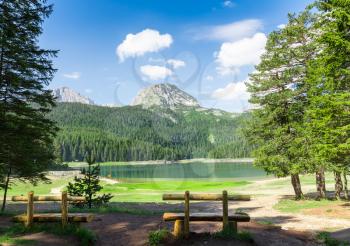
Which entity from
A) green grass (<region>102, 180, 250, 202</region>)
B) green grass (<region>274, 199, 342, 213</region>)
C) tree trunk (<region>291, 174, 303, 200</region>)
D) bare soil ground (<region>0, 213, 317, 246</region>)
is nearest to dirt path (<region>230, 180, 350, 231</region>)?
green grass (<region>274, 199, 342, 213</region>)

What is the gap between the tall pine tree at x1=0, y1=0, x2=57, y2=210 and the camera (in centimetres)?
1941

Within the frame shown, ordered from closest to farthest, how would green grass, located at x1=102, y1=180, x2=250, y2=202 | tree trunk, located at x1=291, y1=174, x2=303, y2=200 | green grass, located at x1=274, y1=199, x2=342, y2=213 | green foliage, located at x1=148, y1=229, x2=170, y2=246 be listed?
green foliage, located at x1=148, y1=229, x2=170, y2=246, green grass, located at x1=274, y1=199, x2=342, y2=213, tree trunk, located at x1=291, y1=174, x2=303, y2=200, green grass, located at x1=102, y1=180, x2=250, y2=202

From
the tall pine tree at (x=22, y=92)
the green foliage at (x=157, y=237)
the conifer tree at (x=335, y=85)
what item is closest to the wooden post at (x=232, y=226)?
the green foliage at (x=157, y=237)

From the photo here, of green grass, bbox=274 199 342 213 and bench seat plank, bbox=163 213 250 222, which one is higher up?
bench seat plank, bbox=163 213 250 222

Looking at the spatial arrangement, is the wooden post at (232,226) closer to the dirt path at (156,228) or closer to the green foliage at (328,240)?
the dirt path at (156,228)

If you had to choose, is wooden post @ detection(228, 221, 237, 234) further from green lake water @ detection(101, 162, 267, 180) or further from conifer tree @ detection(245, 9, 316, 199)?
green lake water @ detection(101, 162, 267, 180)

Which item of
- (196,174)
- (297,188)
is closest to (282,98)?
(297,188)

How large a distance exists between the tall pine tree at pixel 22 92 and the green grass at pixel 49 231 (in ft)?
22.5

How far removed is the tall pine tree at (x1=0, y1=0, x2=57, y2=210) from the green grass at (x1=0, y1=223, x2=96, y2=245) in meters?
6.85

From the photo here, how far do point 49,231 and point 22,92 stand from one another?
10.5 metres

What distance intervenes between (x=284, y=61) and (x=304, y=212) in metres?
12.2

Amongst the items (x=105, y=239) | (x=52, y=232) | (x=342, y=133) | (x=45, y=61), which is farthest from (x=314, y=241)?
(x=45, y=61)

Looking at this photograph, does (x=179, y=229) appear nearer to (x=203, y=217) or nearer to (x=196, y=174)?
(x=203, y=217)

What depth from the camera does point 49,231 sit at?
13.1 meters
